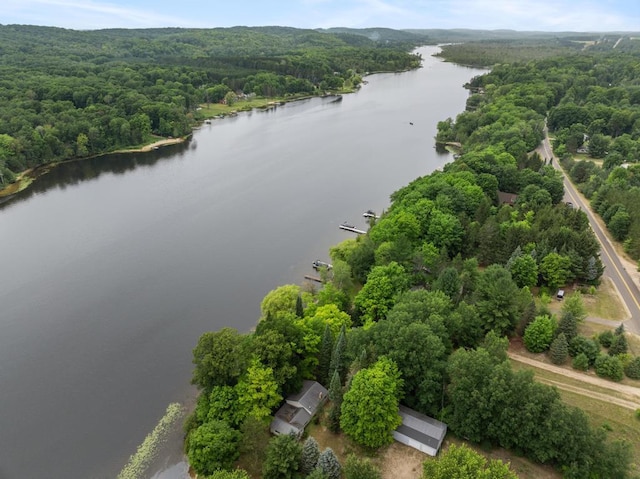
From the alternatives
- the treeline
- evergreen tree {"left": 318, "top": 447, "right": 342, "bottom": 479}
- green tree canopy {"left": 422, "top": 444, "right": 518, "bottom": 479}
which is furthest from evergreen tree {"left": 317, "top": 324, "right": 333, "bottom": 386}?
the treeline

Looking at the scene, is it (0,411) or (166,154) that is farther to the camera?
(166,154)

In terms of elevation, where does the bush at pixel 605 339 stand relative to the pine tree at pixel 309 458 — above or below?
below

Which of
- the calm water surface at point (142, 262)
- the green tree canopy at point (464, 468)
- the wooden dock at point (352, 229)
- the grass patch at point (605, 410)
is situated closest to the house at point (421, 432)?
the green tree canopy at point (464, 468)

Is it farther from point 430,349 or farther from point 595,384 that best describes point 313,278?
point 595,384

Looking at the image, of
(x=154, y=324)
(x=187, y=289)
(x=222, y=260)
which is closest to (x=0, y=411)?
(x=154, y=324)

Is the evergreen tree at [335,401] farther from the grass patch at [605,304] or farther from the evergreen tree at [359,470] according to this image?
the grass patch at [605,304]

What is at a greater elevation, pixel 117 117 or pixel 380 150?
pixel 117 117

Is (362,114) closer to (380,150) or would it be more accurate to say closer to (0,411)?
(380,150)
